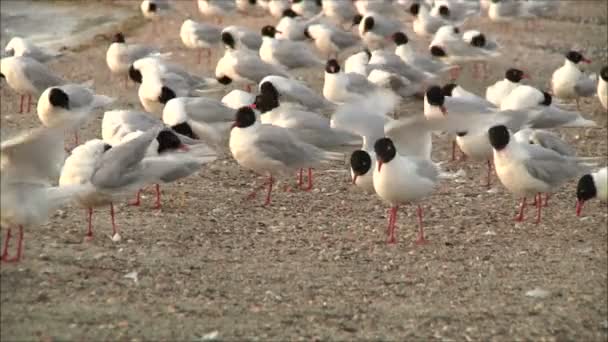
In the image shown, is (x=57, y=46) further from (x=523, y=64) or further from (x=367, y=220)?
(x=367, y=220)

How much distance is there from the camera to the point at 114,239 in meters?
7.61

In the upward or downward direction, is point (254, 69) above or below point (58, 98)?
above

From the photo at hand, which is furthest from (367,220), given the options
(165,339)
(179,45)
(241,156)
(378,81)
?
(179,45)

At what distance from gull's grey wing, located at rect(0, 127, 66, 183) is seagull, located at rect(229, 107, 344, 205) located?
2.03 meters

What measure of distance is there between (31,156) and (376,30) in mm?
9854

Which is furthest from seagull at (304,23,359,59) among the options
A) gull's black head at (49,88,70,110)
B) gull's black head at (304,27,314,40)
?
gull's black head at (49,88,70,110)

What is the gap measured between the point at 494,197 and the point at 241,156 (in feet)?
7.63

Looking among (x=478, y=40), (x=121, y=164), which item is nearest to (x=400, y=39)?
(x=478, y=40)

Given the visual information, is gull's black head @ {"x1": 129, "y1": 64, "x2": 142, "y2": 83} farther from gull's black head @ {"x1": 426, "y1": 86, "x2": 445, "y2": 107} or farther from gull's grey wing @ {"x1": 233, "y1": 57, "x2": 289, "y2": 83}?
gull's black head @ {"x1": 426, "y1": 86, "x2": 445, "y2": 107}

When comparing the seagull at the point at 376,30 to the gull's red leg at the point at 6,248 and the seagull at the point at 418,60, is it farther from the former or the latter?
the gull's red leg at the point at 6,248

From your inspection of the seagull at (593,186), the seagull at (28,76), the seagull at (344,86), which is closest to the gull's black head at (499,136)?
the seagull at (593,186)

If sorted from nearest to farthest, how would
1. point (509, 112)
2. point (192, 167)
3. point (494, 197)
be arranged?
point (192, 167) → point (494, 197) → point (509, 112)

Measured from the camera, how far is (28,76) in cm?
1227

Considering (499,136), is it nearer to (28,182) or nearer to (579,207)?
(579,207)
